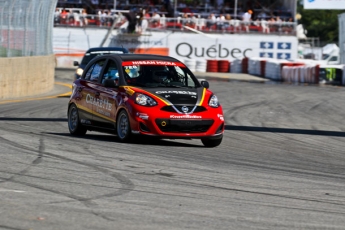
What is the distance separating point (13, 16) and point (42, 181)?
53.5 ft

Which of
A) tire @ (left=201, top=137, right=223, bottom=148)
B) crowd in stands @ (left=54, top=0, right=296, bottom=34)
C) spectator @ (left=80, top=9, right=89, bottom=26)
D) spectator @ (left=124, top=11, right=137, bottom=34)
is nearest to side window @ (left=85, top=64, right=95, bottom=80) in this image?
tire @ (left=201, top=137, right=223, bottom=148)

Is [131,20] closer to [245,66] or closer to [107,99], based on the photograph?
[245,66]

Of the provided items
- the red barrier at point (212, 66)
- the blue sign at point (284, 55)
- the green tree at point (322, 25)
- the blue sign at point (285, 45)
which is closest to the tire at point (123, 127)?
the red barrier at point (212, 66)

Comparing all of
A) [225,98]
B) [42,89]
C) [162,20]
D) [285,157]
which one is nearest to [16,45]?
[42,89]

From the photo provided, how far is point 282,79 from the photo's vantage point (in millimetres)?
39531

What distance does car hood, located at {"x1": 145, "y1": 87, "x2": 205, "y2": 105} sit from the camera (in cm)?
1189

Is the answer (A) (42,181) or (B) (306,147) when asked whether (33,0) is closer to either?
(B) (306,147)

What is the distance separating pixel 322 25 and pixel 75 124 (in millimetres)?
82051

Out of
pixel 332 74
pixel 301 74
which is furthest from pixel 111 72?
pixel 301 74

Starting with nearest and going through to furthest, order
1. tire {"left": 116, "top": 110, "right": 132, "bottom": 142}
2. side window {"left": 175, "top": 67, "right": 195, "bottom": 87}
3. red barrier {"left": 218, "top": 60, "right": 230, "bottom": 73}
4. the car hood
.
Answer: the car hood → tire {"left": 116, "top": 110, "right": 132, "bottom": 142} → side window {"left": 175, "top": 67, "right": 195, "bottom": 87} → red barrier {"left": 218, "top": 60, "right": 230, "bottom": 73}

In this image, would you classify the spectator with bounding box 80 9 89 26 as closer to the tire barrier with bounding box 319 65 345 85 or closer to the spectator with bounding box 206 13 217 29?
the spectator with bounding box 206 13 217 29

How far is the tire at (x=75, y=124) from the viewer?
13.6m

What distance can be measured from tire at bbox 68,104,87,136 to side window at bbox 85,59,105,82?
1.93ft

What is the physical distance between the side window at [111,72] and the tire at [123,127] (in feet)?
2.57
